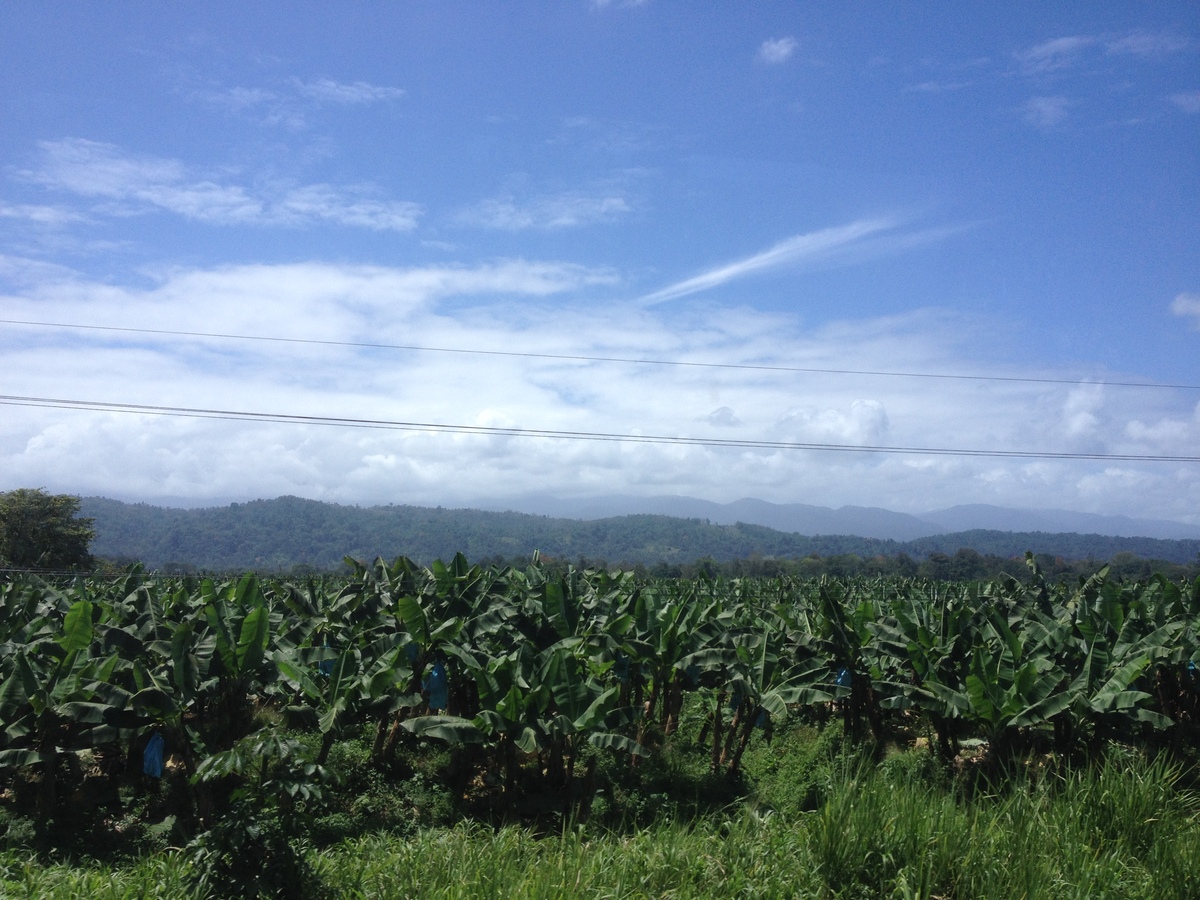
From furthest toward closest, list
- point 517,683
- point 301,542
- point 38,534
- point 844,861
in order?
point 301,542 < point 38,534 < point 517,683 < point 844,861

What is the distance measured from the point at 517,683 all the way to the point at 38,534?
2182 inches

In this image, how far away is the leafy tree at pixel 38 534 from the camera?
53.4m

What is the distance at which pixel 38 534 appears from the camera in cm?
5375

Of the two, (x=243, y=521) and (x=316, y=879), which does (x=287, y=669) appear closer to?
(x=316, y=879)

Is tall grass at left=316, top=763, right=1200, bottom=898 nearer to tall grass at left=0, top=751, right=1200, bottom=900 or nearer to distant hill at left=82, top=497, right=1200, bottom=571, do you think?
tall grass at left=0, top=751, right=1200, bottom=900

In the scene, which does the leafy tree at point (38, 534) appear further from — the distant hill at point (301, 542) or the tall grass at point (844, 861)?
the distant hill at point (301, 542)

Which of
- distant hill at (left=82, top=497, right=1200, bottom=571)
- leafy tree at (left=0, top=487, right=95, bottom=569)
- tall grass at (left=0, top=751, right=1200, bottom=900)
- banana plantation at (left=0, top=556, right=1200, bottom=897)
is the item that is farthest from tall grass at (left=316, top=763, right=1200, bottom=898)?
distant hill at (left=82, top=497, right=1200, bottom=571)

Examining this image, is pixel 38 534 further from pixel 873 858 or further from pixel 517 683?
pixel 873 858

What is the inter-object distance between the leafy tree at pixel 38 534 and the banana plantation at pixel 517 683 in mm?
45288

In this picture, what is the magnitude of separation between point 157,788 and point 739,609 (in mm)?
11721

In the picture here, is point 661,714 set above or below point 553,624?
below

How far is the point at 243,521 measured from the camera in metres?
178

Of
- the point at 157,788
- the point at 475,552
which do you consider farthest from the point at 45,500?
the point at 475,552

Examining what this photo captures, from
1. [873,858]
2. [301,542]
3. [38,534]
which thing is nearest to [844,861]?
[873,858]
